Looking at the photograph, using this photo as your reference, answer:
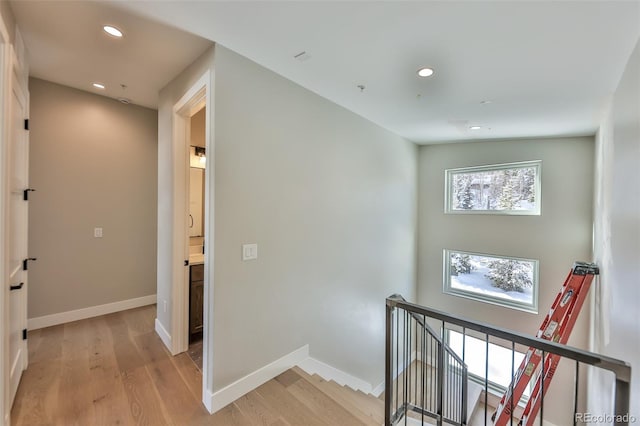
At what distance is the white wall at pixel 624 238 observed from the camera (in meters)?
1.54

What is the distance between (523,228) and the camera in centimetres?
437

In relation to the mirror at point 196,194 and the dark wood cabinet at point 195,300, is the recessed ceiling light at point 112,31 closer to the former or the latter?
the mirror at point 196,194

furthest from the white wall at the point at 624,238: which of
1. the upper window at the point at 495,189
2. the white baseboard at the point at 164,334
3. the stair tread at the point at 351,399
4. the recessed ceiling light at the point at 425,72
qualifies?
the white baseboard at the point at 164,334

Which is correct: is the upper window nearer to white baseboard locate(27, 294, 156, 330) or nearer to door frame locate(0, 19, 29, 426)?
white baseboard locate(27, 294, 156, 330)

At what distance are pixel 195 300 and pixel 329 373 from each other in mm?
1618

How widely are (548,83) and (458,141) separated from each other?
2.42 meters

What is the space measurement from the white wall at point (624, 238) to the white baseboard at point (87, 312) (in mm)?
4688

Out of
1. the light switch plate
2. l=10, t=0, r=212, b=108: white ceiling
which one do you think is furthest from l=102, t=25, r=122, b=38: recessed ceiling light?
the light switch plate

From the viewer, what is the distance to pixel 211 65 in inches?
80.0

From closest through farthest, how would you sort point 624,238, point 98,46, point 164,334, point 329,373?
point 624,238 → point 98,46 → point 164,334 → point 329,373

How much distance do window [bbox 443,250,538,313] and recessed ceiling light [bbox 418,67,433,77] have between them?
3614 mm

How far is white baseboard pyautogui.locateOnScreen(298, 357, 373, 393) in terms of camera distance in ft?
8.77

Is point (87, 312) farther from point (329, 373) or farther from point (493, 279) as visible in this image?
point (493, 279)

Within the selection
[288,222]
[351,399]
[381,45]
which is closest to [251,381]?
[351,399]
